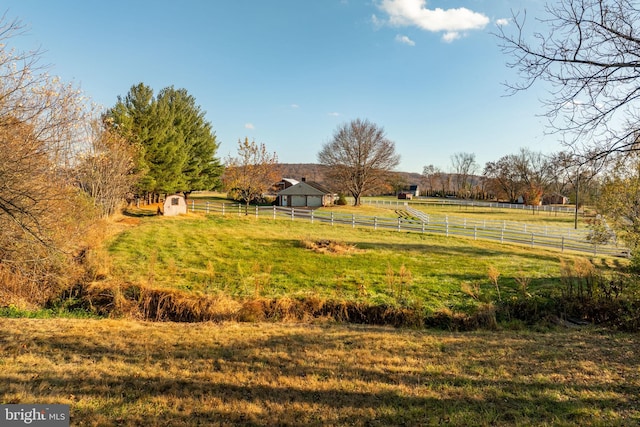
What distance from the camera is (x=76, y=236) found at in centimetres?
1235

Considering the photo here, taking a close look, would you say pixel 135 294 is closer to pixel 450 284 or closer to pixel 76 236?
pixel 76 236

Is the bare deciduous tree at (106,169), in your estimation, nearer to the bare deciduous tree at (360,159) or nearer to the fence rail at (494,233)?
the fence rail at (494,233)

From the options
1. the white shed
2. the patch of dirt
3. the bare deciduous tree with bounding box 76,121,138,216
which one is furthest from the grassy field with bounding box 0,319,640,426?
the white shed

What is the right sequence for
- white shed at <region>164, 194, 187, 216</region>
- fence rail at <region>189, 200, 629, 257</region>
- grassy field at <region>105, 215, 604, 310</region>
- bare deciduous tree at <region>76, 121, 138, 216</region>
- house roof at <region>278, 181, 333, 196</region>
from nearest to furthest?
1. grassy field at <region>105, 215, 604, 310</region>
2. bare deciduous tree at <region>76, 121, 138, 216</region>
3. fence rail at <region>189, 200, 629, 257</region>
4. white shed at <region>164, 194, 187, 216</region>
5. house roof at <region>278, 181, 333, 196</region>

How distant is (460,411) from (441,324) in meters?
5.53

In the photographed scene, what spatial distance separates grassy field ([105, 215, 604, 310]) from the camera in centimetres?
1124

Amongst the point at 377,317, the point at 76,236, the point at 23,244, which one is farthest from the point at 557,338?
the point at 76,236

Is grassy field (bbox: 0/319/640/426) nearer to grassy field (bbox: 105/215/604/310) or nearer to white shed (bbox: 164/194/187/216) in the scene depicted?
grassy field (bbox: 105/215/604/310)

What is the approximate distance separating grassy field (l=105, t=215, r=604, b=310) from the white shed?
5.17 m

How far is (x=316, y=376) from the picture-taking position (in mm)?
5227

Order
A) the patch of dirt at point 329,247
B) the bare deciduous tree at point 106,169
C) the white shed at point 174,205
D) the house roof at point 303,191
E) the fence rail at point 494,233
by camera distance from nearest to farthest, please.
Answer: the patch of dirt at point 329,247 < the bare deciduous tree at point 106,169 < the fence rail at point 494,233 < the white shed at point 174,205 < the house roof at point 303,191

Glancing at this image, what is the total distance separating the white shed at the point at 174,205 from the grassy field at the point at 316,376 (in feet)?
67.1

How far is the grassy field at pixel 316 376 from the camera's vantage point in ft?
13.4

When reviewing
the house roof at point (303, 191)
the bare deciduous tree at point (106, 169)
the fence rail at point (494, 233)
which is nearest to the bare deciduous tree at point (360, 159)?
the house roof at point (303, 191)
